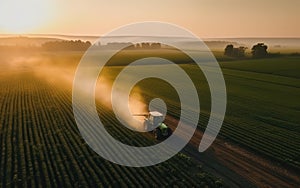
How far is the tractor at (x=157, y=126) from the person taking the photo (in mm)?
25188

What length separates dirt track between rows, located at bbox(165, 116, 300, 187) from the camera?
59.9 ft

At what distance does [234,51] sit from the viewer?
416ft

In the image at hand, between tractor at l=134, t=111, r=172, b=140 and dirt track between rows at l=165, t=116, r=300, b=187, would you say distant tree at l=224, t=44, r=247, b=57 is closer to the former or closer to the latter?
tractor at l=134, t=111, r=172, b=140

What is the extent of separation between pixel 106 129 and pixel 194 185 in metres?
11.9

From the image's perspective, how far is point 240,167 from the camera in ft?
66.1

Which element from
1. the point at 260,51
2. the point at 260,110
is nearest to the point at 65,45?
the point at 260,51

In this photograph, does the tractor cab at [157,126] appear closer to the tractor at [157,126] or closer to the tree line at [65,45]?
the tractor at [157,126]

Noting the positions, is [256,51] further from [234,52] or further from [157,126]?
[157,126]

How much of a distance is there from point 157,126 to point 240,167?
8.10m

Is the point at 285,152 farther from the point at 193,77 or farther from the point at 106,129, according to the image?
the point at 193,77

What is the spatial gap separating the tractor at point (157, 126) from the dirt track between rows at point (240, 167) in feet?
7.06

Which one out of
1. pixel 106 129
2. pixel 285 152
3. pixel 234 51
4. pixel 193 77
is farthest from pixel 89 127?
pixel 234 51

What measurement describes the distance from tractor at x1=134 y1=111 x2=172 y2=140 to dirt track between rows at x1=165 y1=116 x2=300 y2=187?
2.15 metres

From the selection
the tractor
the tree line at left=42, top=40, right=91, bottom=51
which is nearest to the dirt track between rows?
the tractor
